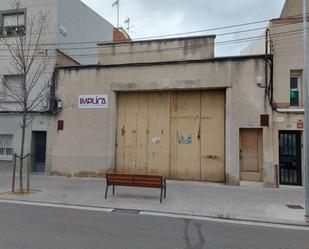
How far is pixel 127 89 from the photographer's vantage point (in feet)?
45.6

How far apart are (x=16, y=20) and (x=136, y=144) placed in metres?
9.64

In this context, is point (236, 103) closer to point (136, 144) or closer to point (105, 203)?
point (136, 144)

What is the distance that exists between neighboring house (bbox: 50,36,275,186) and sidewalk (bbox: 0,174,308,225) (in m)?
1.28

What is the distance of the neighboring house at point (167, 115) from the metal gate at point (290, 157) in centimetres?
57

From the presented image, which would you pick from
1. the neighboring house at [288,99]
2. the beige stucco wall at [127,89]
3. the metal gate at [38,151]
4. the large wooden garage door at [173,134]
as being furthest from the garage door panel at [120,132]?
the neighboring house at [288,99]

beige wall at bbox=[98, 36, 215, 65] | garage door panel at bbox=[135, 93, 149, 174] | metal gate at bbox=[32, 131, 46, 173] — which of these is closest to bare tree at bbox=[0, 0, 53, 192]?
metal gate at bbox=[32, 131, 46, 173]

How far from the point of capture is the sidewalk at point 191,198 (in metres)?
8.01

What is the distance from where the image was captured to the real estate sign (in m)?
14.2

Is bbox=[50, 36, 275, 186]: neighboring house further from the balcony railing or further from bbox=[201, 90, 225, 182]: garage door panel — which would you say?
the balcony railing

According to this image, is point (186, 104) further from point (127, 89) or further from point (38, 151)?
point (38, 151)

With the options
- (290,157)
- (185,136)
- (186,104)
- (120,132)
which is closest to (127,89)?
(120,132)

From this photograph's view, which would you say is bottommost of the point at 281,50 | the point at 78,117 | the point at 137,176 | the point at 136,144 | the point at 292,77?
the point at 137,176

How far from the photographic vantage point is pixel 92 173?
46.0 ft

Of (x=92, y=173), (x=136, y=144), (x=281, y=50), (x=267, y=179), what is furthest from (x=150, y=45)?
(x=267, y=179)
